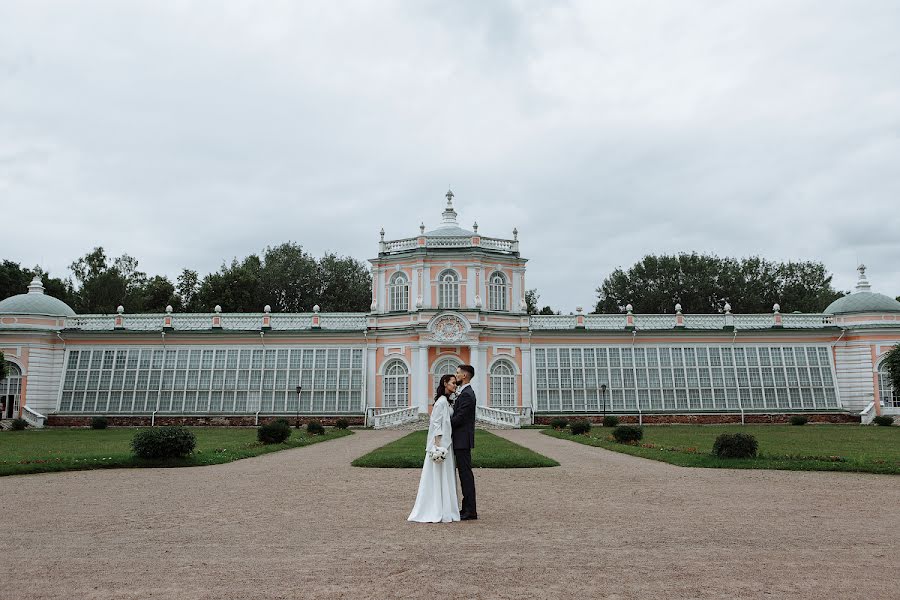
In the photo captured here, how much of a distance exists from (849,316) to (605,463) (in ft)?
Result: 111

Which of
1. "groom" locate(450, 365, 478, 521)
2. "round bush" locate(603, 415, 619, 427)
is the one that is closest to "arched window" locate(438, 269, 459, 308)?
"round bush" locate(603, 415, 619, 427)

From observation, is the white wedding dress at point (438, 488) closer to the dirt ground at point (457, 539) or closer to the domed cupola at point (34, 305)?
the dirt ground at point (457, 539)

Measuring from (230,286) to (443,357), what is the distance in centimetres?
2676

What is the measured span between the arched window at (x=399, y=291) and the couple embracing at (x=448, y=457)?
115ft

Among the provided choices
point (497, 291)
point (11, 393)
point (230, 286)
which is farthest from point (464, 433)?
point (230, 286)

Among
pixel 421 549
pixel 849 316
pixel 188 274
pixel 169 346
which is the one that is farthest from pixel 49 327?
pixel 849 316

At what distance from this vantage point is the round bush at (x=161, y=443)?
18.5 metres

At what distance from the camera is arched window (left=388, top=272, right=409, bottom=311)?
4603 centimetres

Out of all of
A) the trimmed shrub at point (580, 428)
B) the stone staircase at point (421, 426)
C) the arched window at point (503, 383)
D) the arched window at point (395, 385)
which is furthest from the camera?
the arched window at point (503, 383)

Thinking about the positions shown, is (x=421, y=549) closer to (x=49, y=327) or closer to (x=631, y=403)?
(x=631, y=403)

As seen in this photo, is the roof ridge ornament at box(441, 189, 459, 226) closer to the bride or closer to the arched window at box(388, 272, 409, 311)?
the arched window at box(388, 272, 409, 311)

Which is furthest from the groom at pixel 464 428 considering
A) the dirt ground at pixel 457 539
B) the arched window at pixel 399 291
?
the arched window at pixel 399 291

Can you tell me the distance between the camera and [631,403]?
44.5 meters

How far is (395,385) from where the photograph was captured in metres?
44.7
